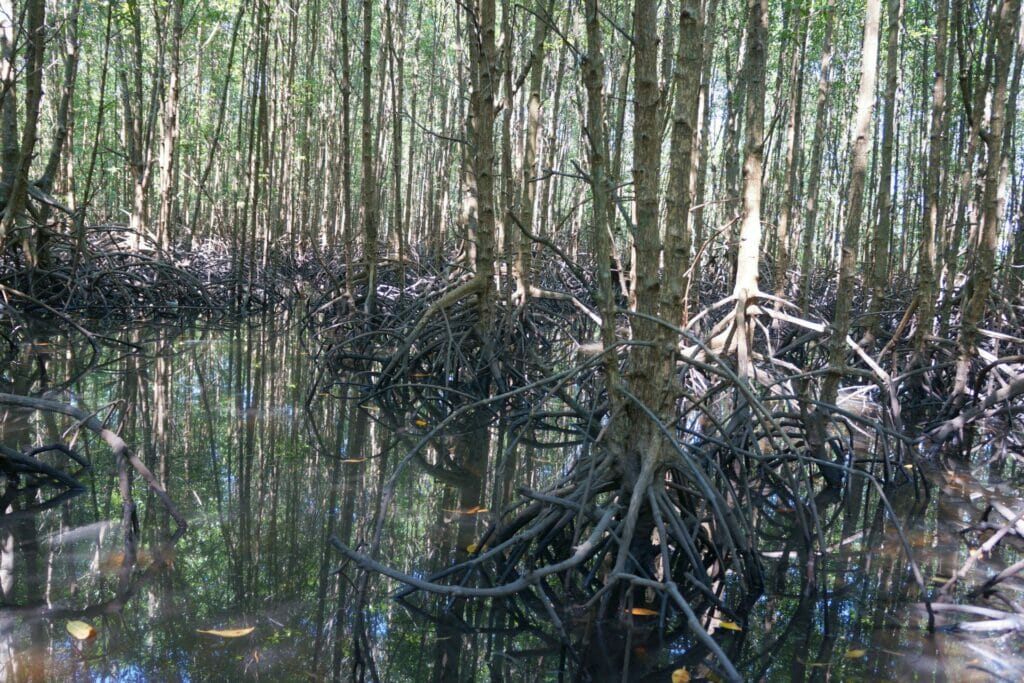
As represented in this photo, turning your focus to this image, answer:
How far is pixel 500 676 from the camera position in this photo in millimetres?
2590

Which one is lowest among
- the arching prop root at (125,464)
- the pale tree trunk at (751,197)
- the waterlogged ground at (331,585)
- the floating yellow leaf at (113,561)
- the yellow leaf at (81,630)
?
the waterlogged ground at (331,585)

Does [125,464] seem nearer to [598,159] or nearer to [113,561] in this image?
[113,561]

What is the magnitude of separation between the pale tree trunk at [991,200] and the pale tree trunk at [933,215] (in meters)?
0.30

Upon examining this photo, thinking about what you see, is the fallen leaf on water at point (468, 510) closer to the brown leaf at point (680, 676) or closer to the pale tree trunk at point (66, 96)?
the brown leaf at point (680, 676)

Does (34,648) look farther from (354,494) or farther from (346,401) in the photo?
(346,401)

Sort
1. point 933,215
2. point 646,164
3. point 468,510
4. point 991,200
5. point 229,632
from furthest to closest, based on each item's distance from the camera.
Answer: point 933,215, point 991,200, point 468,510, point 646,164, point 229,632

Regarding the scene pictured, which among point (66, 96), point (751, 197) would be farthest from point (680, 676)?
point (66, 96)

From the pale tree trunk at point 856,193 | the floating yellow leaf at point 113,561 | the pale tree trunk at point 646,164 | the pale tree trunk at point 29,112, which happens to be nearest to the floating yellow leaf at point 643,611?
the pale tree trunk at point 646,164

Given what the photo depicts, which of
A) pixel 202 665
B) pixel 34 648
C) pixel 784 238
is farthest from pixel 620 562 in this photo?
pixel 784 238

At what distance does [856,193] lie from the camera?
14.4 feet

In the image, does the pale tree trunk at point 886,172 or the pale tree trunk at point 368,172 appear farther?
the pale tree trunk at point 368,172

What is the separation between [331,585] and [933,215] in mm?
5407

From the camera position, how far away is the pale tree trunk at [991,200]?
5328 millimetres

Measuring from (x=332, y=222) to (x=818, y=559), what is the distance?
513 inches
